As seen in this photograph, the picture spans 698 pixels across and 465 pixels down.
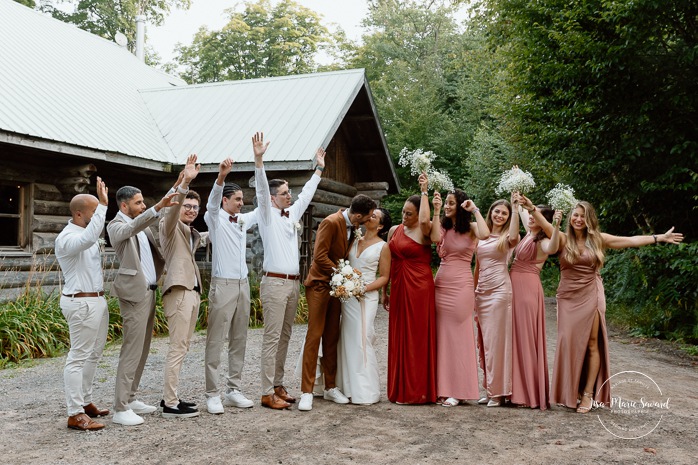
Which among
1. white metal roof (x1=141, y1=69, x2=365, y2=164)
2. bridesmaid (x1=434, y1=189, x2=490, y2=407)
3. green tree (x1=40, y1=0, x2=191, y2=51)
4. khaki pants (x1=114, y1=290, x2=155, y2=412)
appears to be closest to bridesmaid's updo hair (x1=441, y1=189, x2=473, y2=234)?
bridesmaid (x1=434, y1=189, x2=490, y2=407)

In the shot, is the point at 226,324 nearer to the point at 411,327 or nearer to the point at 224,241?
the point at 224,241

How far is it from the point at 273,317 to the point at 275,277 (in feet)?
1.24

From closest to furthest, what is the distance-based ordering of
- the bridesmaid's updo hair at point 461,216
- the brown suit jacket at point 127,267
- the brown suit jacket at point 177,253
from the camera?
the brown suit jacket at point 127,267
the brown suit jacket at point 177,253
the bridesmaid's updo hair at point 461,216

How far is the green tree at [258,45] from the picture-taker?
34.6 metres

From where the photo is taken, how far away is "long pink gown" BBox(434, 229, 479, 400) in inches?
232

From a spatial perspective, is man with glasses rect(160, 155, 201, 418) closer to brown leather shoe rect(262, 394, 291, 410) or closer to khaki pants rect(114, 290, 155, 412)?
khaki pants rect(114, 290, 155, 412)

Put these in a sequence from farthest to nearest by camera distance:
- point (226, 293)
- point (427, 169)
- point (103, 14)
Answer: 1. point (103, 14)
2. point (427, 169)
3. point (226, 293)

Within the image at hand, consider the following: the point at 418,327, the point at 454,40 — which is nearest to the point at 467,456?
the point at 418,327

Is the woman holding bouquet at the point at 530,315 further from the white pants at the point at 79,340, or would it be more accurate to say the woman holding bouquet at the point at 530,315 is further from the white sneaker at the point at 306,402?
the white pants at the point at 79,340

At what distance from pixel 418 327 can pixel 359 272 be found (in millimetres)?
813

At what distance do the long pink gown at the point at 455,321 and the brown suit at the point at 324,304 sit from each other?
3.37 ft

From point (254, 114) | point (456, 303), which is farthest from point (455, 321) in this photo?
point (254, 114)

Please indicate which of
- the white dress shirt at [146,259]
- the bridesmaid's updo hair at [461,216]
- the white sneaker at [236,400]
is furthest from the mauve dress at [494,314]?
the white dress shirt at [146,259]

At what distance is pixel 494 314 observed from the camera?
236 inches
